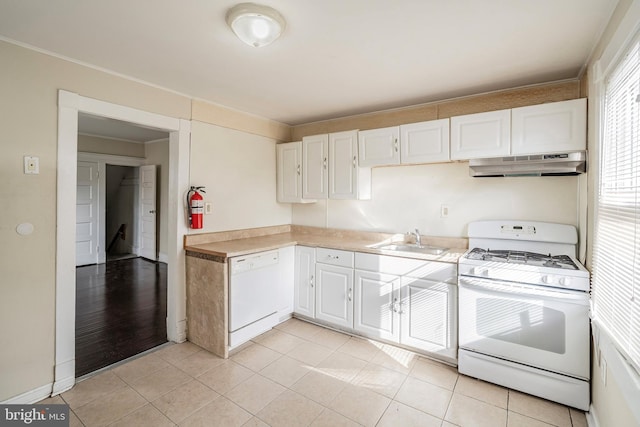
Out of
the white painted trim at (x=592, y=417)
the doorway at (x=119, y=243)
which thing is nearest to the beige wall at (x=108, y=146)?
A: the doorway at (x=119, y=243)

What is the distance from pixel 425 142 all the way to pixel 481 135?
1.50ft

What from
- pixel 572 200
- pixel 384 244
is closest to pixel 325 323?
pixel 384 244

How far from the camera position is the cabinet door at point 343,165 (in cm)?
319

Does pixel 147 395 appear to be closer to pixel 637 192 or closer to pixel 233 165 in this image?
pixel 233 165

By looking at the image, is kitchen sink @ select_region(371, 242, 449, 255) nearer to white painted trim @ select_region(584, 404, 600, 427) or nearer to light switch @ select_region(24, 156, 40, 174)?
white painted trim @ select_region(584, 404, 600, 427)

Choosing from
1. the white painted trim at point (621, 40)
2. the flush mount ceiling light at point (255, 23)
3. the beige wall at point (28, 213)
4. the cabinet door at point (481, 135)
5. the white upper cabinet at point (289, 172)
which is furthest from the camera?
the white upper cabinet at point (289, 172)

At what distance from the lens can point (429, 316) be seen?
8.23 ft

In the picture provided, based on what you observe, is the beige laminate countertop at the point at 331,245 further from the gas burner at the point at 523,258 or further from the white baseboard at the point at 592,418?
the white baseboard at the point at 592,418

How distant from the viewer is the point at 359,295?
9.46 feet

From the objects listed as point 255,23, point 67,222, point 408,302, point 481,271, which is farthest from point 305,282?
point 255,23

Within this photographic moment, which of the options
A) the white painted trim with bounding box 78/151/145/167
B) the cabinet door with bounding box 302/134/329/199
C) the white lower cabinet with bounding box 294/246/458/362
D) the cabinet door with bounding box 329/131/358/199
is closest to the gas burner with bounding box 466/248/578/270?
the white lower cabinet with bounding box 294/246/458/362

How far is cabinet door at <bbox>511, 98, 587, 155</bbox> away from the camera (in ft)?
6.95

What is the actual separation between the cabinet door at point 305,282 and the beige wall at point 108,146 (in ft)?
14.8

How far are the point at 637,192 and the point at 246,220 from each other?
10.2ft
